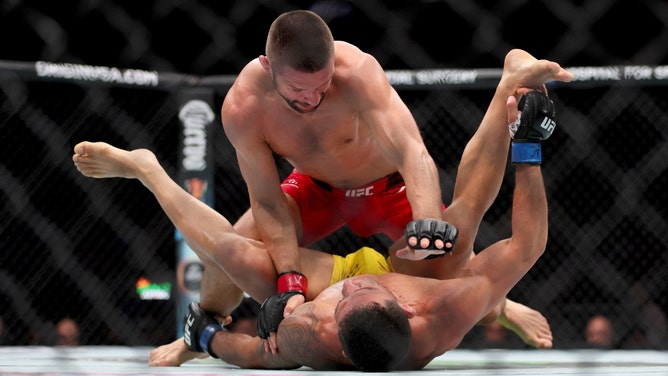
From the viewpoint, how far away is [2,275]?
3.18 metres

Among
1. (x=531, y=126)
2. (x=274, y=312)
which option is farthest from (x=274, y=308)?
(x=531, y=126)

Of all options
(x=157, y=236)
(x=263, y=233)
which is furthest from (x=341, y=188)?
(x=157, y=236)

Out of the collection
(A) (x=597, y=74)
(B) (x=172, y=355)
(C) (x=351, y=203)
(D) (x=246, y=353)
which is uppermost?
(A) (x=597, y=74)

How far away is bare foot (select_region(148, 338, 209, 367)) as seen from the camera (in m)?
2.00

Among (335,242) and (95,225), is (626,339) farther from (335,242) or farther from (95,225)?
(95,225)

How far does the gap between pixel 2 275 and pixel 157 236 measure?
551 millimetres

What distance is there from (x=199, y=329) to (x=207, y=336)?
0.13 feet

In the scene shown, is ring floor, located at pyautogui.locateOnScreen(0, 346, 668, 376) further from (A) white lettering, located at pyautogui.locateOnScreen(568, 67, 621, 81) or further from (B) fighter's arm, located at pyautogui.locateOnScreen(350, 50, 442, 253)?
(A) white lettering, located at pyautogui.locateOnScreen(568, 67, 621, 81)

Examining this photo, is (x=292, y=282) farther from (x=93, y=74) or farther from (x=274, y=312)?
(x=93, y=74)

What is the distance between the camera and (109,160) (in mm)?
2008

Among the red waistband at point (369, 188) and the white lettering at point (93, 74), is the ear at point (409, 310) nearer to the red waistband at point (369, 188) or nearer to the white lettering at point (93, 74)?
the red waistband at point (369, 188)

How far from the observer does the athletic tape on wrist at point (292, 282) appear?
70.1 inches

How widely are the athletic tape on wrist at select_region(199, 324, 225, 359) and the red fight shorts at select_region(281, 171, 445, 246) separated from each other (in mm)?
340

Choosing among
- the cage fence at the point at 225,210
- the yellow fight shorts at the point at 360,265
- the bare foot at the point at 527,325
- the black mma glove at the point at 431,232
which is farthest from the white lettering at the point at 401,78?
the black mma glove at the point at 431,232
